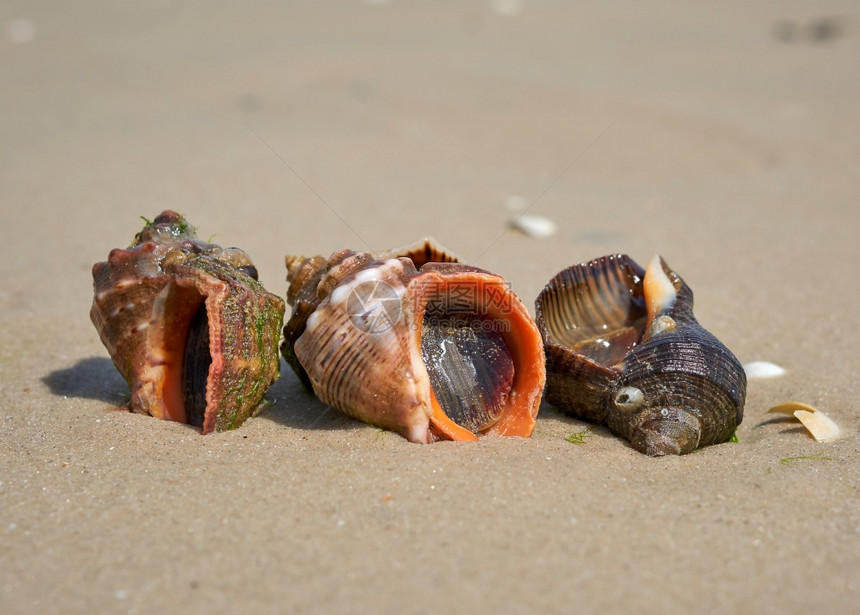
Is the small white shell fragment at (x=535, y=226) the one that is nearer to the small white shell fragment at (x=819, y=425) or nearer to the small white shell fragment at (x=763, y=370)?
the small white shell fragment at (x=763, y=370)

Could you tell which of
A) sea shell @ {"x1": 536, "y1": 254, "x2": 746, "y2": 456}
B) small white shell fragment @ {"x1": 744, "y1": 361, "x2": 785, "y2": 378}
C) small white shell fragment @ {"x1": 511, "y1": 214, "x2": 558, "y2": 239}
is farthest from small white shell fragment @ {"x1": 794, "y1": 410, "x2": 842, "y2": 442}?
small white shell fragment @ {"x1": 511, "y1": 214, "x2": 558, "y2": 239}

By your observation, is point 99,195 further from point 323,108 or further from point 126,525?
point 126,525

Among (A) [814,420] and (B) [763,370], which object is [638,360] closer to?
(A) [814,420]

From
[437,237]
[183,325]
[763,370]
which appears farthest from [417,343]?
[437,237]

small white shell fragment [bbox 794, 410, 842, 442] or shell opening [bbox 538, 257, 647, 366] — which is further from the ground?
shell opening [bbox 538, 257, 647, 366]

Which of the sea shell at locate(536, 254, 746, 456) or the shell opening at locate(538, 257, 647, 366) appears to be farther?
the shell opening at locate(538, 257, 647, 366)

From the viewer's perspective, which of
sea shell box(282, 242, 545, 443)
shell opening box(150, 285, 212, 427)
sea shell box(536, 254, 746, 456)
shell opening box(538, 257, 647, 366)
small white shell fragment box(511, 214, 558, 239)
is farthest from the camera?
small white shell fragment box(511, 214, 558, 239)

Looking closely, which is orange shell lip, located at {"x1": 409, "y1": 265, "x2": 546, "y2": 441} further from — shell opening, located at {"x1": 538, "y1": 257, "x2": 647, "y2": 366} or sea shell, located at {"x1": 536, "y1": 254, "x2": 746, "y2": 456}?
shell opening, located at {"x1": 538, "y1": 257, "x2": 647, "y2": 366}
